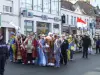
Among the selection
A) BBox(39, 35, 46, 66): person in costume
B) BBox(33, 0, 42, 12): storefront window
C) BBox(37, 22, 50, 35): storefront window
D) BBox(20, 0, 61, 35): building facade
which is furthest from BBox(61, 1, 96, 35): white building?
BBox(39, 35, 46, 66): person in costume

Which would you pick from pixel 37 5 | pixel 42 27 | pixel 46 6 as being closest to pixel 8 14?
pixel 37 5

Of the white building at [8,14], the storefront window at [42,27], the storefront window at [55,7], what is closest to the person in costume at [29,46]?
the white building at [8,14]

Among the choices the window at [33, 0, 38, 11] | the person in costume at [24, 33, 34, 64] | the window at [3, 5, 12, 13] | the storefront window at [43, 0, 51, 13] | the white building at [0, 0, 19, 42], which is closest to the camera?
the person in costume at [24, 33, 34, 64]

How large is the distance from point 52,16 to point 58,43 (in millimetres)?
27756

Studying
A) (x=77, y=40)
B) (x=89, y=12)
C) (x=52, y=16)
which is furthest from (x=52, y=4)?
(x=89, y=12)

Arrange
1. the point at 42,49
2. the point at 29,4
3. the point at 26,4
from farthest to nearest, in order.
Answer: the point at 29,4, the point at 26,4, the point at 42,49

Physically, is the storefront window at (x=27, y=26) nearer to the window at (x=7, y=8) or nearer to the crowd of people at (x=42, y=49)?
the window at (x=7, y=8)

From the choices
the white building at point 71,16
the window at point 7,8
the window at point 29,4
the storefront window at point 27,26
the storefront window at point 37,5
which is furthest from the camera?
the white building at point 71,16

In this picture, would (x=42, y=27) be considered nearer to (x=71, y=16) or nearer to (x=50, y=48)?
(x=71, y=16)

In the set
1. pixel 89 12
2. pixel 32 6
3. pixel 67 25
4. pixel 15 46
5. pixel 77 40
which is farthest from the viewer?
pixel 89 12

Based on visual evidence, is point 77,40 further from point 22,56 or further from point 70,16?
point 70,16

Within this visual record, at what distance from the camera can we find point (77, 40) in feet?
90.0

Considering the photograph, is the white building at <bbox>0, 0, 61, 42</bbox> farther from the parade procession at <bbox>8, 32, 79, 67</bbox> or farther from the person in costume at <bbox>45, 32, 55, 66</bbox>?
the person in costume at <bbox>45, 32, 55, 66</bbox>

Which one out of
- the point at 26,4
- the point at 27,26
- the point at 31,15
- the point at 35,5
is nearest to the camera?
the point at 31,15
